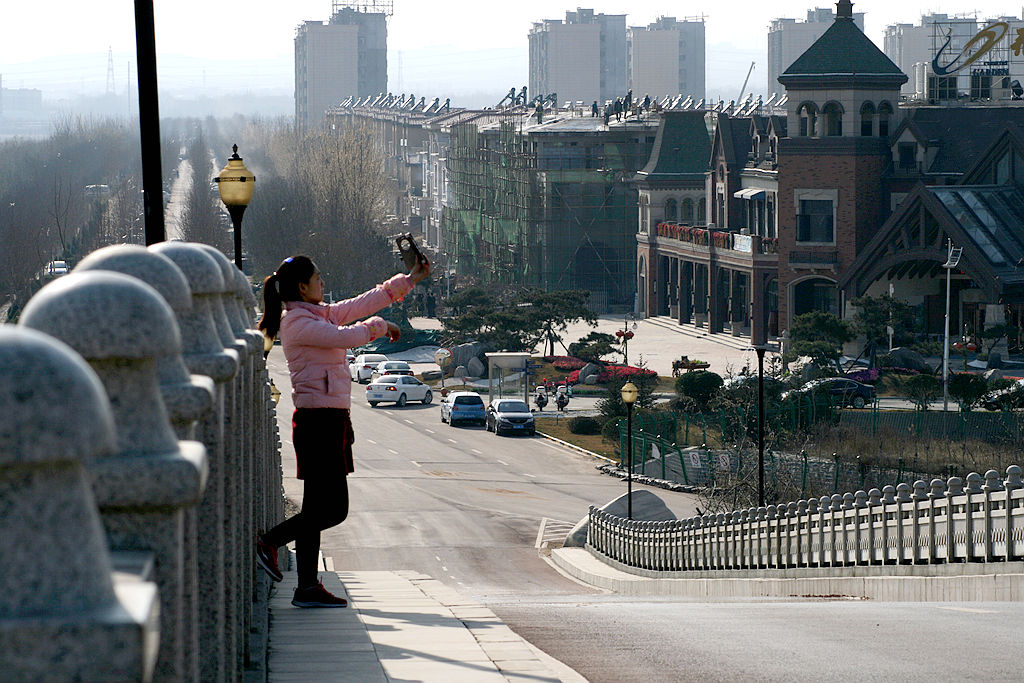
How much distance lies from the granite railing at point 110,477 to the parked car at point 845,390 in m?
42.1

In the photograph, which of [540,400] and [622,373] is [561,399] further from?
[622,373]

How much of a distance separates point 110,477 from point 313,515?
16.6 ft

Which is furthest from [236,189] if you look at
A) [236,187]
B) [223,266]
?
[223,266]

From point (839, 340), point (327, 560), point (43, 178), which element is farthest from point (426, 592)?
point (43, 178)

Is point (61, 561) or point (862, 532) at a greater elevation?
point (61, 561)

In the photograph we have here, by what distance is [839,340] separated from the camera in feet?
170

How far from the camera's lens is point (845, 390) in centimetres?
4675

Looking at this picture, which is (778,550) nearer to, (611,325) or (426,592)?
(426,592)

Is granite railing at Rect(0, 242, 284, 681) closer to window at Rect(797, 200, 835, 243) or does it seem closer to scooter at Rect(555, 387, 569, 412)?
scooter at Rect(555, 387, 569, 412)

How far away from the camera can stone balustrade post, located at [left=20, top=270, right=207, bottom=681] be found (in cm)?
258

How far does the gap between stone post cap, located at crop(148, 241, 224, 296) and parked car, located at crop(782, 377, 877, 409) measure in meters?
41.9

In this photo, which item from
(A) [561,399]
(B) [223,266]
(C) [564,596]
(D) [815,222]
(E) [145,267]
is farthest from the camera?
(D) [815,222]

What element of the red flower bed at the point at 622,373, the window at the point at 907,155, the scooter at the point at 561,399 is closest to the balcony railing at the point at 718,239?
the window at the point at 907,155

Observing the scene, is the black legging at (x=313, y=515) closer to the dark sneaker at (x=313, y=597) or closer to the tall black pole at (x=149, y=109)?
the dark sneaker at (x=313, y=597)
